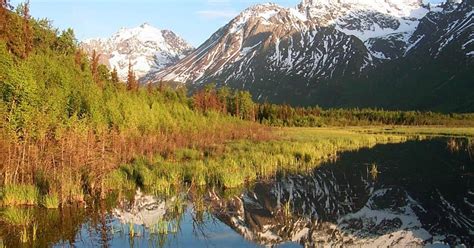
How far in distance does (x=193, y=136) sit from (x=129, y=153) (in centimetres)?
1777

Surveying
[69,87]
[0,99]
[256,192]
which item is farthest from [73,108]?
[256,192]

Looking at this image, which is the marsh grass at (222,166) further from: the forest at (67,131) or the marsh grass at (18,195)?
the marsh grass at (18,195)

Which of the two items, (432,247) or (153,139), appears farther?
(153,139)

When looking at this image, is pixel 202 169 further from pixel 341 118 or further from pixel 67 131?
pixel 341 118

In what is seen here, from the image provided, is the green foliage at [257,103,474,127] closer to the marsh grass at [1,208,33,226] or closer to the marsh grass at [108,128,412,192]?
the marsh grass at [108,128,412,192]

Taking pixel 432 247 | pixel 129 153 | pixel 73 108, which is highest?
pixel 73 108

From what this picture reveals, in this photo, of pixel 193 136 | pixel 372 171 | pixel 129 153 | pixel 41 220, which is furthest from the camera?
pixel 193 136

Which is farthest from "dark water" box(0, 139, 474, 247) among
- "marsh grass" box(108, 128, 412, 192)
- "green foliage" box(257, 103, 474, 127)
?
"green foliage" box(257, 103, 474, 127)

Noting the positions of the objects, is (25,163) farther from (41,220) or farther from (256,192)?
(256,192)

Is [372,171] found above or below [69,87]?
below

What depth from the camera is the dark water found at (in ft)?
71.2

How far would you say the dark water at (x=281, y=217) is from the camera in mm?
21703

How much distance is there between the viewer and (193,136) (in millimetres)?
56625

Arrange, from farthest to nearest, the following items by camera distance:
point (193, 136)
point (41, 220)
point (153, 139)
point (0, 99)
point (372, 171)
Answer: point (193, 136)
point (153, 139)
point (372, 171)
point (0, 99)
point (41, 220)
